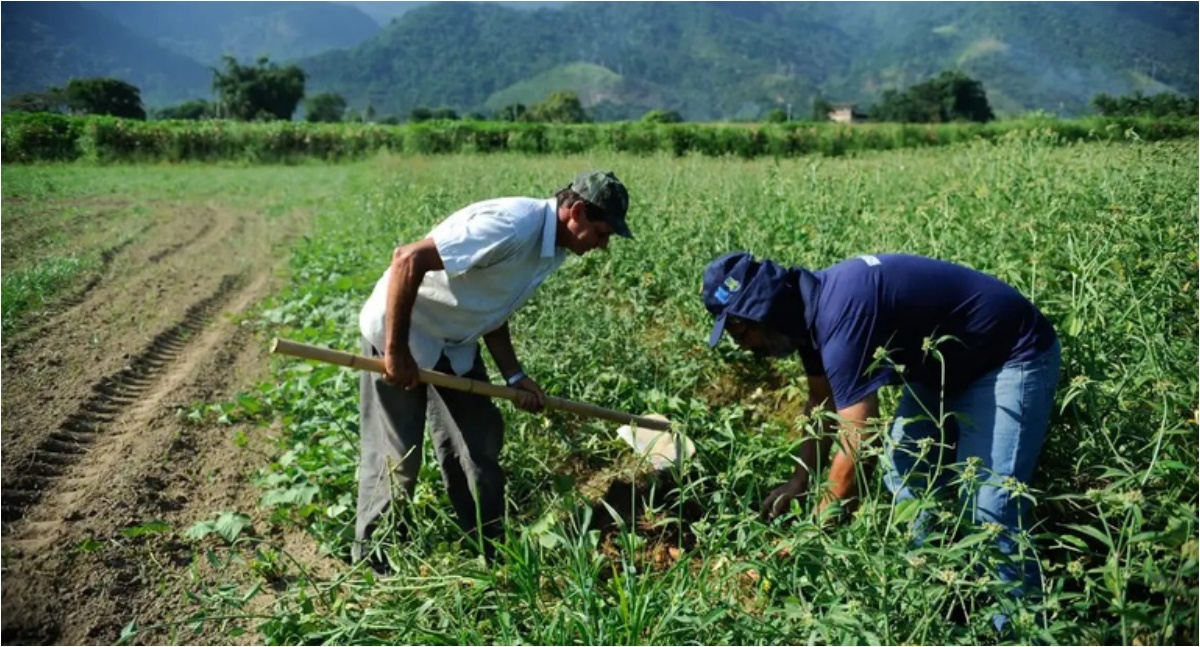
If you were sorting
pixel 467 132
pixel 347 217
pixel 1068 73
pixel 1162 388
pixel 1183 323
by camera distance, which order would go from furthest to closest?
pixel 1068 73 → pixel 467 132 → pixel 347 217 → pixel 1183 323 → pixel 1162 388

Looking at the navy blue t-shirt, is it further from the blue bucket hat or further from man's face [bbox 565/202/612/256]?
man's face [bbox 565/202/612/256]

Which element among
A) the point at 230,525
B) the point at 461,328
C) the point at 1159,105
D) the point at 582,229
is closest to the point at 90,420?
the point at 230,525

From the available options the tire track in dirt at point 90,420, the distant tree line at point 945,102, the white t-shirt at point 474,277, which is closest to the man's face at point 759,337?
the white t-shirt at point 474,277

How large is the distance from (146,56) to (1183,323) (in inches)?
7367

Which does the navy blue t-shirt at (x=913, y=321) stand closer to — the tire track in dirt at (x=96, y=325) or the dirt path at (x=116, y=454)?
the dirt path at (x=116, y=454)

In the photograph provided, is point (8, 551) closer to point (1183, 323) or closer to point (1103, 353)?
point (1103, 353)

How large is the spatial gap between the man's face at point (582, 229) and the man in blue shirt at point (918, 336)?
0.54 m

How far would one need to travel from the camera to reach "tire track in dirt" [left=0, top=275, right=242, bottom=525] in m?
3.86

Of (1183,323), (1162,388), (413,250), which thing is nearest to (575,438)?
(413,250)

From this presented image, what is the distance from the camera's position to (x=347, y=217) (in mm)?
12367

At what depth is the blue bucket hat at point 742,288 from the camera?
8.61 ft

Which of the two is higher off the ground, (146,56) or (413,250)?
(146,56)

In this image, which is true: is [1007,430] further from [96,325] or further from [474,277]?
[96,325]

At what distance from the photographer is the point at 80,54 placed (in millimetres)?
32750
